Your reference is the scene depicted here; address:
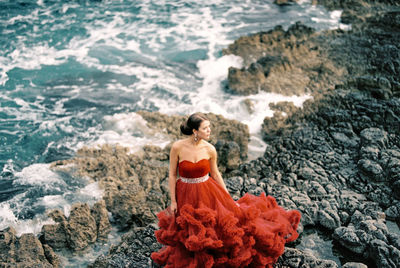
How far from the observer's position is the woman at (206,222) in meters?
3.78

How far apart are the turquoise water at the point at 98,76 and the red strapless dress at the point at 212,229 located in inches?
136

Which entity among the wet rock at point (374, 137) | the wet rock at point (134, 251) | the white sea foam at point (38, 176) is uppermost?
the wet rock at point (374, 137)


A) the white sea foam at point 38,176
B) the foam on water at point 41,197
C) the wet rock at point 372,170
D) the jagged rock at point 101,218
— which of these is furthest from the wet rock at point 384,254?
the white sea foam at point 38,176

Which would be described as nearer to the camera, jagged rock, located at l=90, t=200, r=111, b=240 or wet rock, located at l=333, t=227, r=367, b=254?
wet rock, located at l=333, t=227, r=367, b=254

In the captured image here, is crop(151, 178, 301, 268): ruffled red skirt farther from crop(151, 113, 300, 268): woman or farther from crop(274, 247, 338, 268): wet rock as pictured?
crop(274, 247, 338, 268): wet rock

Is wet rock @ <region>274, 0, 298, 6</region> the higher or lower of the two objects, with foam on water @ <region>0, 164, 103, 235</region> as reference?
higher

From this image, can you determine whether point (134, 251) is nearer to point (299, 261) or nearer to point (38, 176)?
point (299, 261)

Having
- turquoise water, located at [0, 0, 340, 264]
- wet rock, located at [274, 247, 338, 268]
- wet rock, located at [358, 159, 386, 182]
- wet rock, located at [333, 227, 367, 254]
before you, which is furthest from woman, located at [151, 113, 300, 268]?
turquoise water, located at [0, 0, 340, 264]

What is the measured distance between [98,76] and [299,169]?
8634 millimetres

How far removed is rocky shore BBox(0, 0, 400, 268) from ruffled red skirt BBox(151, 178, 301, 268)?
0.60 m

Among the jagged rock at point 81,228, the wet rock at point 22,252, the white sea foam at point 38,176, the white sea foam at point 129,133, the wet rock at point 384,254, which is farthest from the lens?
the white sea foam at point 129,133

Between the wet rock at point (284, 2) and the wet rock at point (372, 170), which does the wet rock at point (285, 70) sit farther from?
the wet rock at point (284, 2)

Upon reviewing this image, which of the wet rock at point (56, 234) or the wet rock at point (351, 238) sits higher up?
the wet rock at point (351, 238)

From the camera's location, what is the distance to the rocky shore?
16.5 ft
